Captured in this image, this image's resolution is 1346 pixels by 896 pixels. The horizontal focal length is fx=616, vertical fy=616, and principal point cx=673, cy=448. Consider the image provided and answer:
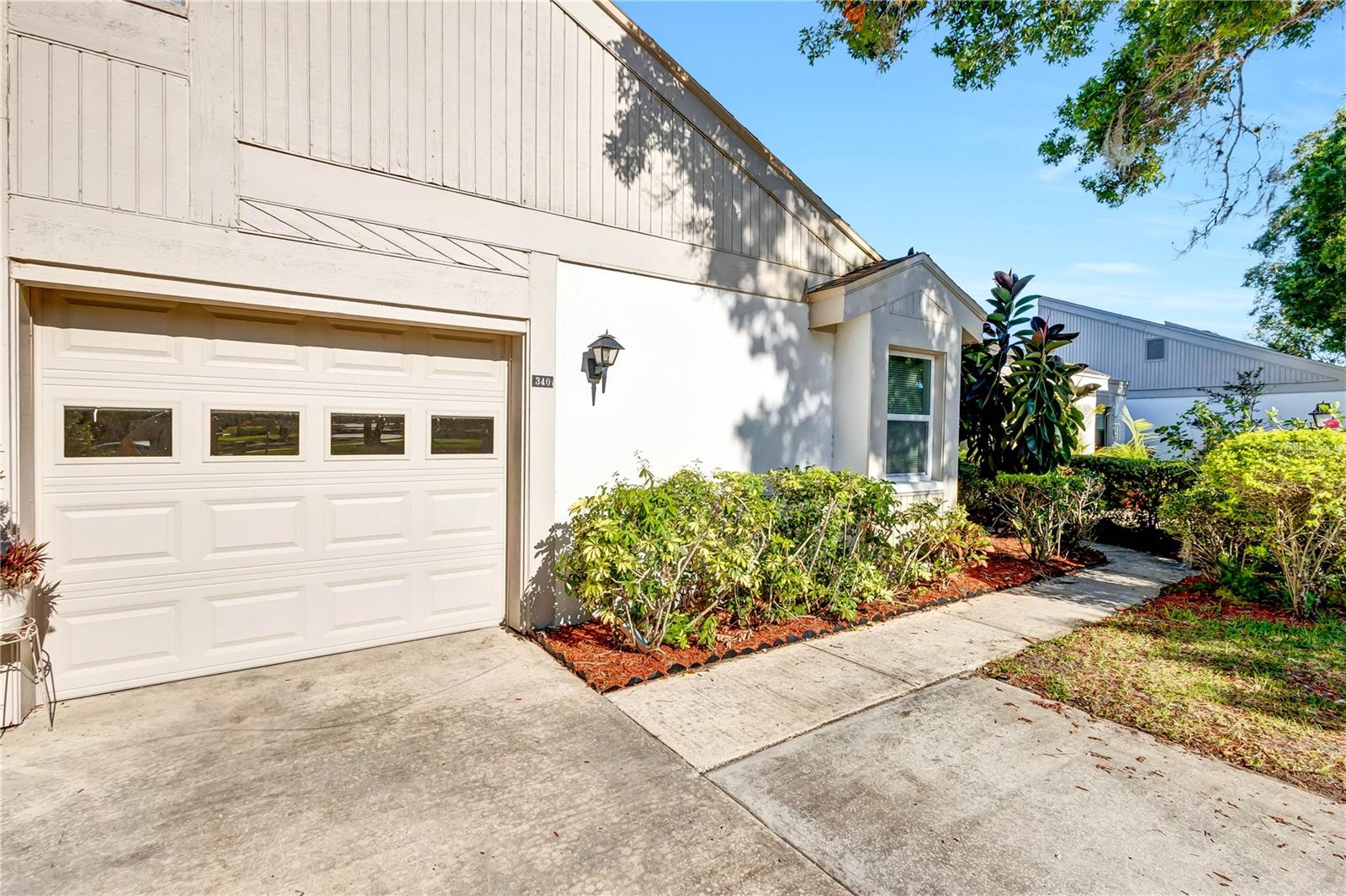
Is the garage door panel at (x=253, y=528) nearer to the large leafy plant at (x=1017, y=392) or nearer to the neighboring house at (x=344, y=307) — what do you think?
the neighboring house at (x=344, y=307)

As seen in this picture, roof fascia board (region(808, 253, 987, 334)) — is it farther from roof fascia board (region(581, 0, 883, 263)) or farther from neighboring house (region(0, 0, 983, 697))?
roof fascia board (region(581, 0, 883, 263))

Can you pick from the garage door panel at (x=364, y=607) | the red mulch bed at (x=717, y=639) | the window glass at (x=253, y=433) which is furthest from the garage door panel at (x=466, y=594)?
the window glass at (x=253, y=433)

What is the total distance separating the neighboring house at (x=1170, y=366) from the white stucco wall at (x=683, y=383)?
16234 millimetres

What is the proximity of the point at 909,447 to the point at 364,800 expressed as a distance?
20.9 feet

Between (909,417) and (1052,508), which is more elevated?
(909,417)

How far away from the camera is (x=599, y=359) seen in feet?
16.9

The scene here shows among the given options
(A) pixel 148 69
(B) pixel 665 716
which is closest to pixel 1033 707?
(B) pixel 665 716

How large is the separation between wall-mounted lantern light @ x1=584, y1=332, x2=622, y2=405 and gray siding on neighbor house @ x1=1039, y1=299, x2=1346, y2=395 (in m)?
19.5

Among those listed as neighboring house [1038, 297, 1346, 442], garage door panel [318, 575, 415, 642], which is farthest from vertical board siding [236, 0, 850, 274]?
neighboring house [1038, 297, 1346, 442]

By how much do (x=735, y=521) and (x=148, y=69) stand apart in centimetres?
483

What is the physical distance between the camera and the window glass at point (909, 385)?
7094mm

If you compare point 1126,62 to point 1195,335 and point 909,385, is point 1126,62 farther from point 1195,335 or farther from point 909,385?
point 1195,335

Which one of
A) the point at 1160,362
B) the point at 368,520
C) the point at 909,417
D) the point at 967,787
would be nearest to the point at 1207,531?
the point at 909,417

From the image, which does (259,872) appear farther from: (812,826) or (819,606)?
(819,606)
